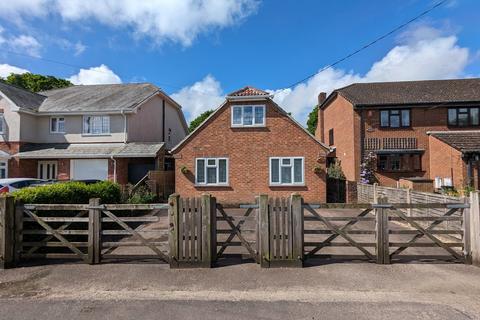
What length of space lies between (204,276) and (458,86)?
26133 mm

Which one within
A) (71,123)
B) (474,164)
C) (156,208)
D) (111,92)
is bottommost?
(156,208)

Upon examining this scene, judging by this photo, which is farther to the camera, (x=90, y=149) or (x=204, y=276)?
(x=90, y=149)

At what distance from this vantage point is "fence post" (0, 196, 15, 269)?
20.0ft

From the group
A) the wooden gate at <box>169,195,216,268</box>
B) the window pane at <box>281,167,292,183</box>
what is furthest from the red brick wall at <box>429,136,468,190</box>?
the wooden gate at <box>169,195,216,268</box>

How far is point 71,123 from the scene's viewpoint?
2131cm

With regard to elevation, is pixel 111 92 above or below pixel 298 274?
above

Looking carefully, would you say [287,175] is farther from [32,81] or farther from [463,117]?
[32,81]

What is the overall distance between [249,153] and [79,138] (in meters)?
12.2

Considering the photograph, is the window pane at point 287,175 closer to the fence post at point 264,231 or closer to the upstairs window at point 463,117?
the fence post at point 264,231

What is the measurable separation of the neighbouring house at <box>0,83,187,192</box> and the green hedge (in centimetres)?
795

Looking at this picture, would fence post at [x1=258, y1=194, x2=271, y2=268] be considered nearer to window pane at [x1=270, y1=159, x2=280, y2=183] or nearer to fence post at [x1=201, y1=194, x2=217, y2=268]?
fence post at [x1=201, y1=194, x2=217, y2=268]

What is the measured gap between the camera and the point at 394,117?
70.4ft

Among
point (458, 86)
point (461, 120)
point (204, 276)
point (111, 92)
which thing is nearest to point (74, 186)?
point (204, 276)

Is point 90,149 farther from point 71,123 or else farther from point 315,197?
point 315,197
